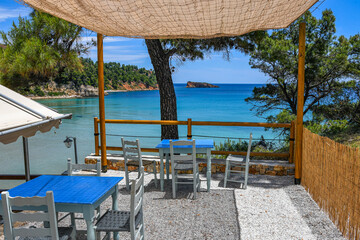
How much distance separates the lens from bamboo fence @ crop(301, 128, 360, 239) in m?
3.19

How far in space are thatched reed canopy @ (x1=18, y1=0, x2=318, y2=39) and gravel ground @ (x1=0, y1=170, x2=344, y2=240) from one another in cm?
240

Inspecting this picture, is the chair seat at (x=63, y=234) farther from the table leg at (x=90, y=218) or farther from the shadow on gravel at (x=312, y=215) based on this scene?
the shadow on gravel at (x=312, y=215)

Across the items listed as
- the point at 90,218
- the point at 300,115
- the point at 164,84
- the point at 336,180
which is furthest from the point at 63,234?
the point at 164,84

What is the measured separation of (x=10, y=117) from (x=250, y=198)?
3.54m

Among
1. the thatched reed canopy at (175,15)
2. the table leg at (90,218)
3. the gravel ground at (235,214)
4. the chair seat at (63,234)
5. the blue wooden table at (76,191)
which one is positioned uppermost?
the thatched reed canopy at (175,15)

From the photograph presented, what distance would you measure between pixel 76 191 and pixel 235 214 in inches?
84.9

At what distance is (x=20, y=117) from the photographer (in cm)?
269

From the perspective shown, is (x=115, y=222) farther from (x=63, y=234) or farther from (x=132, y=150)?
(x=132, y=150)

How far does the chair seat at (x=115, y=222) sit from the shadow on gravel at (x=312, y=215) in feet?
6.87

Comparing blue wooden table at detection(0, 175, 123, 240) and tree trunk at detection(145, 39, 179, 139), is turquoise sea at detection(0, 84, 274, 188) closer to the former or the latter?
tree trunk at detection(145, 39, 179, 139)

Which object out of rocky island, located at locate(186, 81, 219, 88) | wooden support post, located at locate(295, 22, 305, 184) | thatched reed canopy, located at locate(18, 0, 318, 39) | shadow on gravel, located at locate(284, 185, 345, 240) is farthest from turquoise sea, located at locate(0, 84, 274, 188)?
rocky island, located at locate(186, 81, 219, 88)

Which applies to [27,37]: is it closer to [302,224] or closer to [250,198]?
[250,198]

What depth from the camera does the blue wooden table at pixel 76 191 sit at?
2717 millimetres

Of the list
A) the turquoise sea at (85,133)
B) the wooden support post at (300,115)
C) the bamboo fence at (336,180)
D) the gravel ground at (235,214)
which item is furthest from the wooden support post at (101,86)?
the bamboo fence at (336,180)
